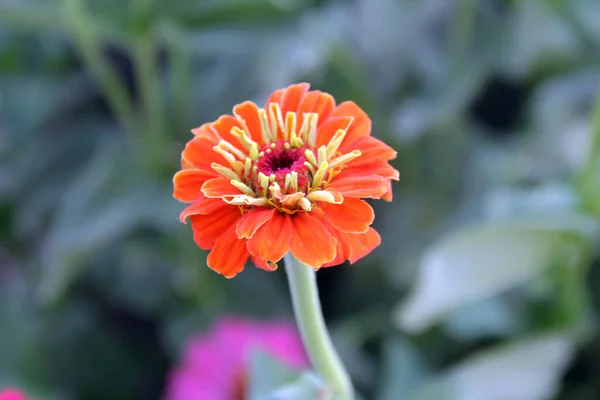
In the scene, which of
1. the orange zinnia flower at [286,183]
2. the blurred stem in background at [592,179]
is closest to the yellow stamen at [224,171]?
the orange zinnia flower at [286,183]

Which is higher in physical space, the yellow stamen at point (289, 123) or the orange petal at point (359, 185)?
the yellow stamen at point (289, 123)

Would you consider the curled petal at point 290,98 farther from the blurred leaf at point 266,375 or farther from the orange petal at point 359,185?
the blurred leaf at point 266,375

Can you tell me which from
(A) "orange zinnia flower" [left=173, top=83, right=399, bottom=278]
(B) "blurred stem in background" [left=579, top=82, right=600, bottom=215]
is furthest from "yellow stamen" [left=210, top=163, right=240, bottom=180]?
(B) "blurred stem in background" [left=579, top=82, right=600, bottom=215]

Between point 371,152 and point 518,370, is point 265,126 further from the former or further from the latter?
point 518,370

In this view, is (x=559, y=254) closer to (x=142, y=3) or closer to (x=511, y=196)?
(x=511, y=196)

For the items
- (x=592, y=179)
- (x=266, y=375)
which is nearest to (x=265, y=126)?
(x=266, y=375)

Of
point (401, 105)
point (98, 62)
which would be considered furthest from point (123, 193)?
point (401, 105)

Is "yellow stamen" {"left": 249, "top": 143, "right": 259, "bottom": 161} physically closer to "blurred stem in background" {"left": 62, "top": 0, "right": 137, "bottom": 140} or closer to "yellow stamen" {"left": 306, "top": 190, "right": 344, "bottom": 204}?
"yellow stamen" {"left": 306, "top": 190, "right": 344, "bottom": 204}

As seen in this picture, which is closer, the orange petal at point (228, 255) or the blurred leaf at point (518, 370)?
the orange petal at point (228, 255)
